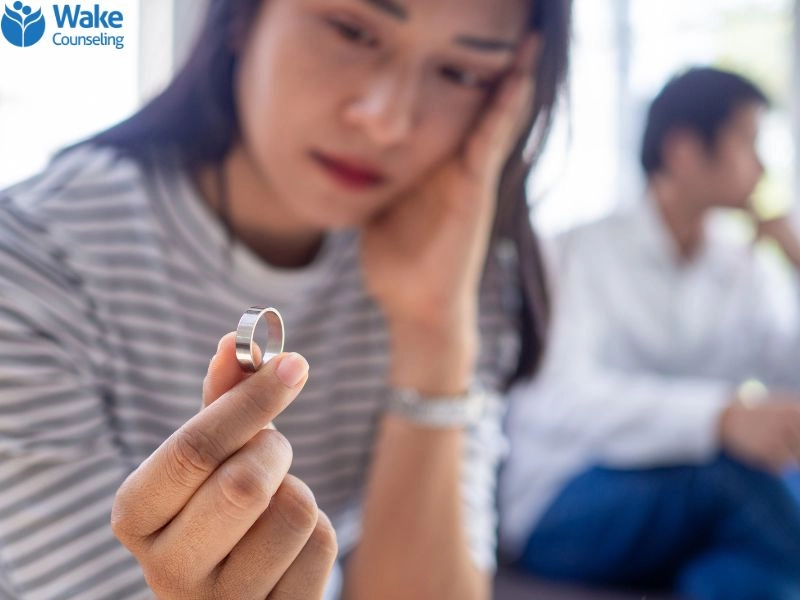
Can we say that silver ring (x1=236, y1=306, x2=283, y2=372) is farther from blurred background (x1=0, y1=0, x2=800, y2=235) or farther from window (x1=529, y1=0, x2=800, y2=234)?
window (x1=529, y1=0, x2=800, y2=234)

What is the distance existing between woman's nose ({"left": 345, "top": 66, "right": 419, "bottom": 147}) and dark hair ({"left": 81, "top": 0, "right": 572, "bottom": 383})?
0.08 meters

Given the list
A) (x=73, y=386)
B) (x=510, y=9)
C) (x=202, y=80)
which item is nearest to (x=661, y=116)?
(x=510, y=9)

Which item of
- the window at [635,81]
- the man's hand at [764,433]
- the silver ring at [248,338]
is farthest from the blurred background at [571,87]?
the man's hand at [764,433]

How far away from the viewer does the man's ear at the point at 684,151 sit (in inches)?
52.6

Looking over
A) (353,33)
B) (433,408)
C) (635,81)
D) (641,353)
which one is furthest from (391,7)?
(635,81)

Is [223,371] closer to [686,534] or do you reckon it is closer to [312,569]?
[312,569]

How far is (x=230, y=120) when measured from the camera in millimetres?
500

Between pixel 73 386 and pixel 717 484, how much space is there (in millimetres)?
788

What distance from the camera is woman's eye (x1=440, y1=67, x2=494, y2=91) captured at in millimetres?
492

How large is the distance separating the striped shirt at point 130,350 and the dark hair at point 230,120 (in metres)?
0.02

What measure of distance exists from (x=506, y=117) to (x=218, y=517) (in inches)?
16.4

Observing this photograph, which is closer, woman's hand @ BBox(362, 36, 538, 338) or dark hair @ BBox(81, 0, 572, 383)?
dark hair @ BBox(81, 0, 572, 383)

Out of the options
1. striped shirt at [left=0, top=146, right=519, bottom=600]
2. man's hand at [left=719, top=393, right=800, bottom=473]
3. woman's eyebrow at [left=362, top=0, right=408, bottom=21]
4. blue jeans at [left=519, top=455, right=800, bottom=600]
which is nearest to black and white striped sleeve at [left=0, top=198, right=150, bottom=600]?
striped shirt at [left=0, top=146, right=519, bottom=600]

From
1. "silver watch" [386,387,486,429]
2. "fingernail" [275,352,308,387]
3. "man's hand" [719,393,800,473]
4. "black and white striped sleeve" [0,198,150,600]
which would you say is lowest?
"man's hand" [719,393,800,473]
